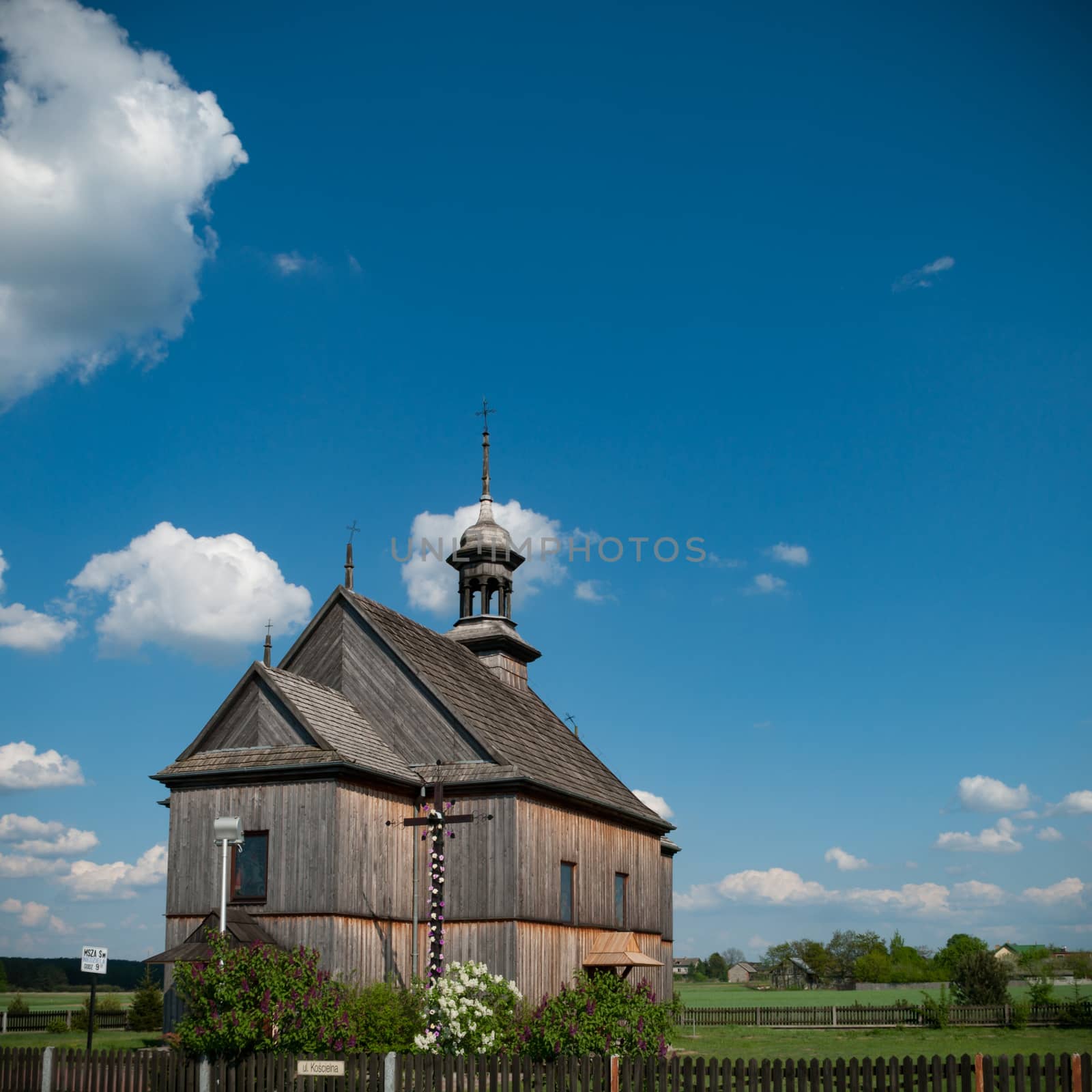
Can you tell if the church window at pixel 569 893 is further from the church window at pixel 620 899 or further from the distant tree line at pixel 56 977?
the distant tree line at pixel 56 977

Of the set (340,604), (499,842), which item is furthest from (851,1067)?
(340,604)

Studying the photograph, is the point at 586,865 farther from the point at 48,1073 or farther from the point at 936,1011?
the point at 936,1011

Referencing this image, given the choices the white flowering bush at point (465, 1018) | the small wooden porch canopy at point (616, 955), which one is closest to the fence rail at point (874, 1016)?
the small wooden porch canopy at point (616, 955)

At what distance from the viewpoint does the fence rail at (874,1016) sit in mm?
46094

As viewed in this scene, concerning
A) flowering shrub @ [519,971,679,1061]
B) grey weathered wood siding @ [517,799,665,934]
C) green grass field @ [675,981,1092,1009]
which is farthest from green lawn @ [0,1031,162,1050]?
green grass field @ [675,981,1092,1009]

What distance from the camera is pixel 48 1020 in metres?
41.8

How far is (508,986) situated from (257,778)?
23.9 feet

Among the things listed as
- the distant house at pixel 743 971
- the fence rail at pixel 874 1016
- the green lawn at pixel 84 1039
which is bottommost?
the distant house at pixel 743 971

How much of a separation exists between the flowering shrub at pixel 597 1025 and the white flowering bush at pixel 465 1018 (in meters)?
0.65

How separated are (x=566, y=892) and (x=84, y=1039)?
16785 mm

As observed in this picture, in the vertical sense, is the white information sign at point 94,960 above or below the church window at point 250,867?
below

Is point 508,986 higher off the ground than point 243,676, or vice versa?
point 243,676

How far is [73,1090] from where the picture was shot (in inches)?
805

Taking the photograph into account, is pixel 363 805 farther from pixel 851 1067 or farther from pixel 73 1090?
pixel 851 1067
